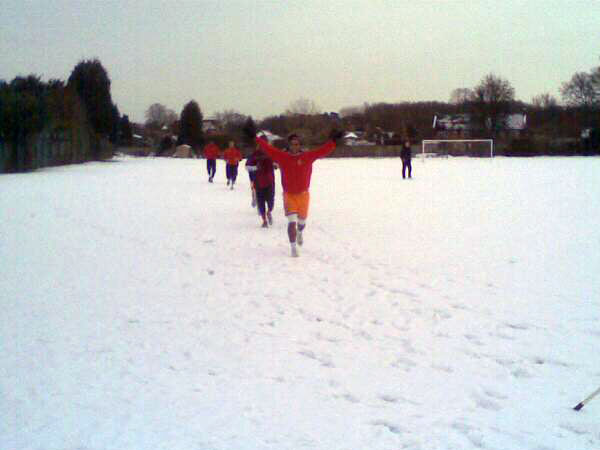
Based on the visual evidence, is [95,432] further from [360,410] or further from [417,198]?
[417,198]

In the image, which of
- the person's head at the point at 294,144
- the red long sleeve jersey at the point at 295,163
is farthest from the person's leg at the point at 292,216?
the person's head at the point at 294,144

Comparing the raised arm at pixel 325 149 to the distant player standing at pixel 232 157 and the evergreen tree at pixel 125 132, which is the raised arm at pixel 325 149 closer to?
the distant player standing at pixel 232 157

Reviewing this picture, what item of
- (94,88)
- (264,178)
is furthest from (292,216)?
(94,88)

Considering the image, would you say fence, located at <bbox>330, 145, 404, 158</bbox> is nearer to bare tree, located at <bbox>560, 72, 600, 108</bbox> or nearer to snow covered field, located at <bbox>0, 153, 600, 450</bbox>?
bare tree, located at <bbox>560, 72, 600, 108</bbox>

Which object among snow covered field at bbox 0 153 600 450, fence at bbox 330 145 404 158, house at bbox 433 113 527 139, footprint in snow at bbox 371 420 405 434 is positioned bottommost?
footprint in snow at bbox 371 420 405 434

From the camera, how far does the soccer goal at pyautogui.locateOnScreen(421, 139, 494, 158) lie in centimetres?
6462

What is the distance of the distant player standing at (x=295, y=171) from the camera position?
34.4 ft

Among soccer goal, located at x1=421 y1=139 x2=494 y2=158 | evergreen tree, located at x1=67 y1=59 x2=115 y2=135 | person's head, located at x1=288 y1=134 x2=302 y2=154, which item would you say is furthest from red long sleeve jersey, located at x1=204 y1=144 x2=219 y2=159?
evergreen tree, located at x1=67 y1=59 x2=115 y2=135

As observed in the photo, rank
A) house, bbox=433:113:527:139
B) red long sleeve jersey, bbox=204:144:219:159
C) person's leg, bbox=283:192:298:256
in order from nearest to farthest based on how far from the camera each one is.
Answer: person's leg, bbox=283:192:298:256, red long sleeve jersey, bbox=204:144:219:159, house, bbox=433:113:527:139

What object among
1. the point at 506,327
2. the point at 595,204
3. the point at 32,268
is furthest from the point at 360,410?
the point at 595,204

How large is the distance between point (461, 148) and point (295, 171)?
193 ft

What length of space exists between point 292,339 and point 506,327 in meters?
2.07

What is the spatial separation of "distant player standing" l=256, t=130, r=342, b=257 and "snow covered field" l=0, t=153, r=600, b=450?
0.65 m

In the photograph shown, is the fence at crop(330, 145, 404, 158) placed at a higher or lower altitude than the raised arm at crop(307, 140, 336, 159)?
higher
